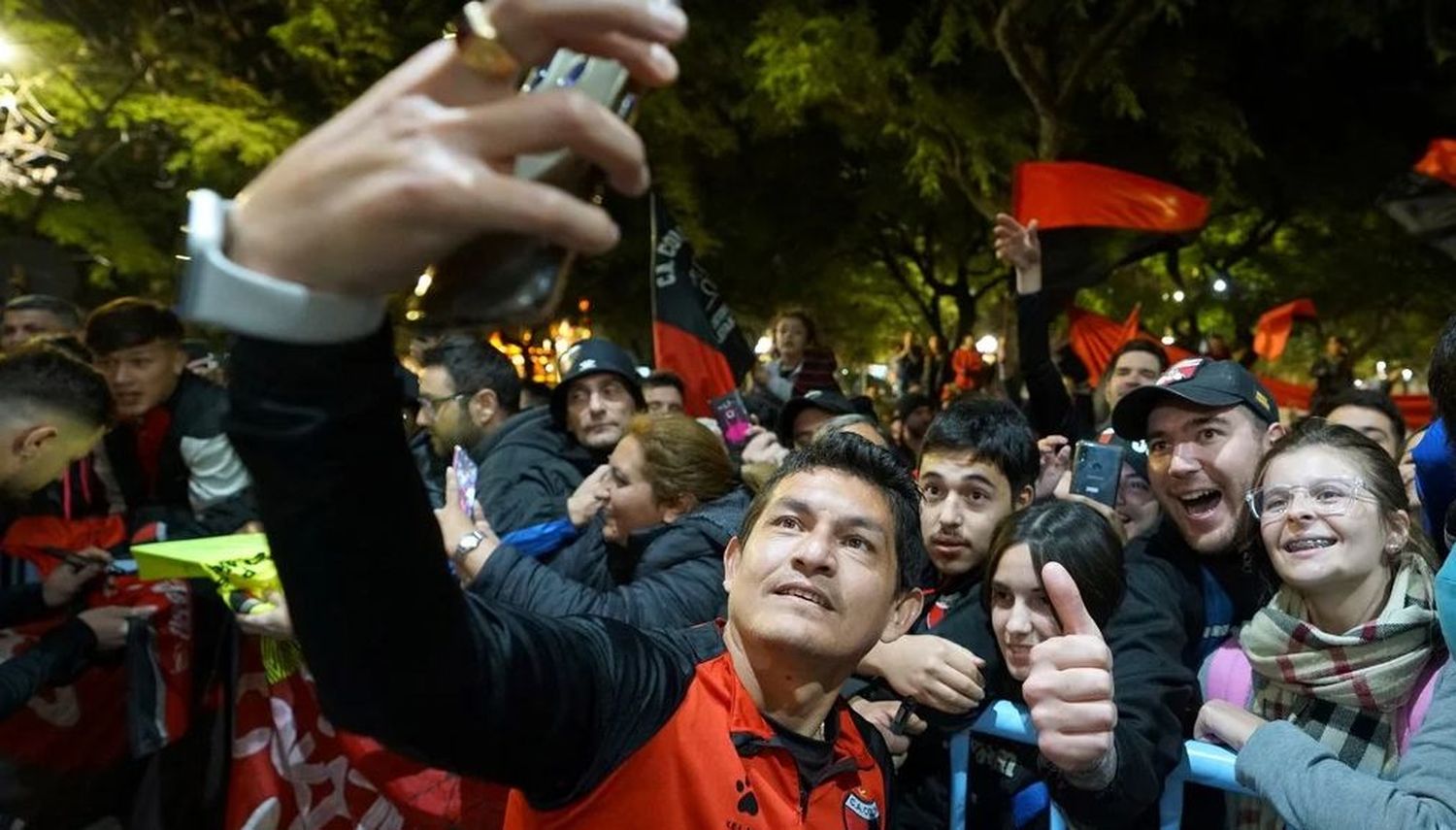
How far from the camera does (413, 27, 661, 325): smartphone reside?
3.10 feet

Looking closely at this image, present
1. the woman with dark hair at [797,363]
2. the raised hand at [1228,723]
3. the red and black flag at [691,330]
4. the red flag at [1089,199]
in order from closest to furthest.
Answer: the raised hand at [1228,723] < the red and black flag at [691,330] < the red flag at [1089,199] < the woman with dark hair at [797,363]

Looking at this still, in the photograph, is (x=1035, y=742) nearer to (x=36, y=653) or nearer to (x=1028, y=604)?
(x=1028, y=604)

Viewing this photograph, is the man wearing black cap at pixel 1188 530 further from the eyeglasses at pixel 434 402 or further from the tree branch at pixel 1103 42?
the tree branch at pixel 1103 42

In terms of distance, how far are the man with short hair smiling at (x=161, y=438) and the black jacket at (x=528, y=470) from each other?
3.43 feet

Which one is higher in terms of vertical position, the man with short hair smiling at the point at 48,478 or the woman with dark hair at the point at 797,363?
the woman with dark hair at the point at 797,363

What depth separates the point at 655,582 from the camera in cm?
310

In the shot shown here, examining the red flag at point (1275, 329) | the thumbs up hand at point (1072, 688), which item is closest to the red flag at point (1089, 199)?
the thumbs up hand at point (1072, 688)

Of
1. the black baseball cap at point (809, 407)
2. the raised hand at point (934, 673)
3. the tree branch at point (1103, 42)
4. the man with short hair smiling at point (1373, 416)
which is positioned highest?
the tree branch at point (1103, 42)

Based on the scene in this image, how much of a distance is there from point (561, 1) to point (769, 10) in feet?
36.1

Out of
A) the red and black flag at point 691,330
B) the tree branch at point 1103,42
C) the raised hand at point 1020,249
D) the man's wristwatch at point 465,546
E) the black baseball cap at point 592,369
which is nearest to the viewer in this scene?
the man's wristwatch at point 465,546

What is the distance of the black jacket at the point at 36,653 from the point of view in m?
3.30

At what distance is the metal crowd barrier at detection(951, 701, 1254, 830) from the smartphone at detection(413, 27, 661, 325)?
161 centimetres

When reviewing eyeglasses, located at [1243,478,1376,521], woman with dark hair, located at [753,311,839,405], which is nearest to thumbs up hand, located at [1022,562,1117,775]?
eyeglasses, located at [1243,478,1376,521]

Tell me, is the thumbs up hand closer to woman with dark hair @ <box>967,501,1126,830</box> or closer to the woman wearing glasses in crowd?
the woman wearing glasses in crowd
